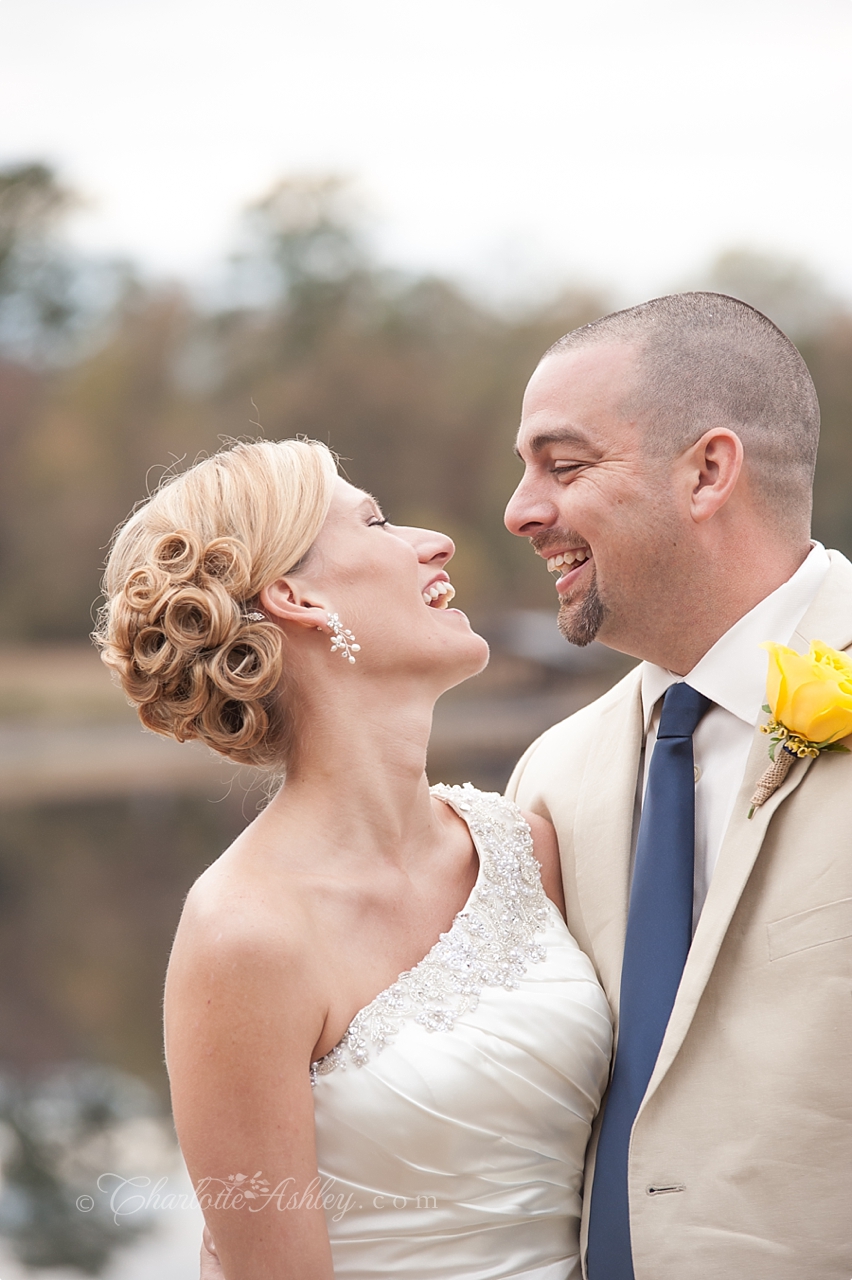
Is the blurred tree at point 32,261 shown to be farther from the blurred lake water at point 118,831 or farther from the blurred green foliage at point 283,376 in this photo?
the blurred lake water at point 118,831

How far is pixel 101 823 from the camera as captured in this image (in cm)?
2211

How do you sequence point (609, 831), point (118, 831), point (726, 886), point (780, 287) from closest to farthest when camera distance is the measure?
point (726, 886) < point (609, 831) < point (118, 831) < point (780, 287)

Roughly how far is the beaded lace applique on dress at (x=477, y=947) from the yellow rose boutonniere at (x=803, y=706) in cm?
57

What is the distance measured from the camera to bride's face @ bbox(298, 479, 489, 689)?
2.66 metres

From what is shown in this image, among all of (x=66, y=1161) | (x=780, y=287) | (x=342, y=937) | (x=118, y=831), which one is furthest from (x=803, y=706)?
(x=780, y=287)

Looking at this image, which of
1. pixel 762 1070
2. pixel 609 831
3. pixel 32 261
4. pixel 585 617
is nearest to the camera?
→ pixel 762 1070

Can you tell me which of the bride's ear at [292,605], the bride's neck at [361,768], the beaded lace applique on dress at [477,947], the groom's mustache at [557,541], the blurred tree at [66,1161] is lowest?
the blurred tree at [66,1161]

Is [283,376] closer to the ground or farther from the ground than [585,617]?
farther from the ground

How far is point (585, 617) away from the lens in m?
2.89

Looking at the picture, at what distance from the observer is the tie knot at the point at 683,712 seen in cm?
269

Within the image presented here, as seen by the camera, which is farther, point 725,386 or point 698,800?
point 725,386

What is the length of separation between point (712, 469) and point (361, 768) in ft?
3.24

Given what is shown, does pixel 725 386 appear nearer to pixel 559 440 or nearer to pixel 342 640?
pixel 559 440

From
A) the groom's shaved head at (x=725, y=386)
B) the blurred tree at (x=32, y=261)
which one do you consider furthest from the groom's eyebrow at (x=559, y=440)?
the blurred tree at (x=32, y=261)
